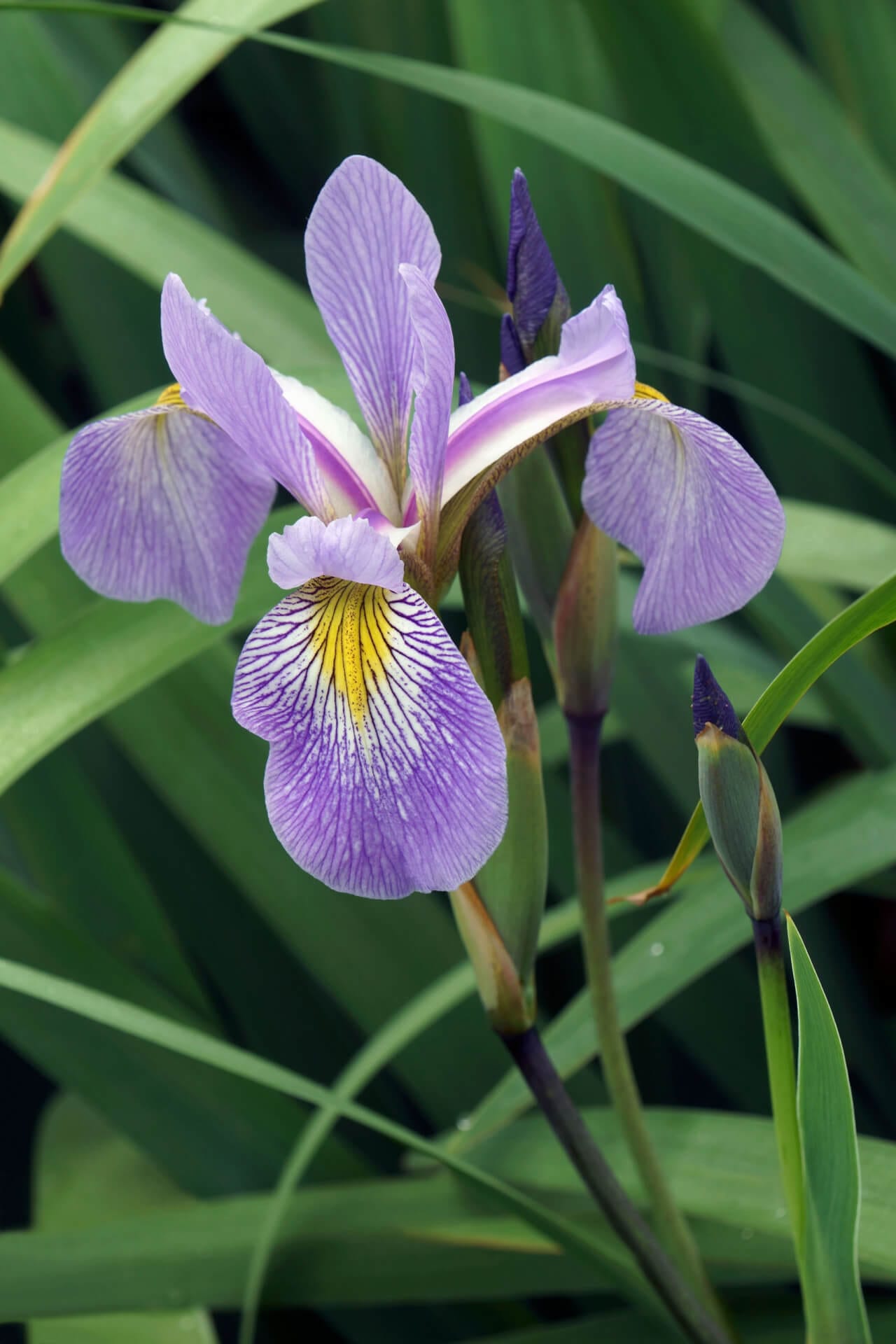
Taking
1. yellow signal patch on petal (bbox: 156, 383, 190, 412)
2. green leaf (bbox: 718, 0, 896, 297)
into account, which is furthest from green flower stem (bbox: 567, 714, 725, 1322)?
green leaf (bbox: 718, 0, 896, 297)

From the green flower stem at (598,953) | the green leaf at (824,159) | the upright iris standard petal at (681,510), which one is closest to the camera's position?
the upright iris standard petal at (681,510)

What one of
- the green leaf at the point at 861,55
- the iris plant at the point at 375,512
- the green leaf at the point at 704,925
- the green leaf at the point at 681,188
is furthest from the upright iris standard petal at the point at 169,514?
the green leaf at the point at 861,55

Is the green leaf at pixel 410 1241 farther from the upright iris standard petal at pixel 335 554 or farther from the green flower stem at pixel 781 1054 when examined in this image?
the upright iris standard petal at pixel 335 554

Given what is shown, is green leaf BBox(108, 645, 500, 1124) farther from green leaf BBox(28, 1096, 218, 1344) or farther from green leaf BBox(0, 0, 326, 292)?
green leaf BBox(0, 0, 326, 292)

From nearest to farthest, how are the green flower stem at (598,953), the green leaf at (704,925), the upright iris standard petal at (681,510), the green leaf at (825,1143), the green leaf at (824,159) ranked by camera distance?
the green leaf at (825,1143)
the upright iris standard petal at (681,510)
the green flower stem at (598,953)
the green leaf at (704,925)
the green leaf at (824,159)

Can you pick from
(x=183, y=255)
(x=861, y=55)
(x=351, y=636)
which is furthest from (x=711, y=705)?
(x=861, y=55)

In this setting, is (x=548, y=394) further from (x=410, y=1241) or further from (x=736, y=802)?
(x=410, y=1241)
